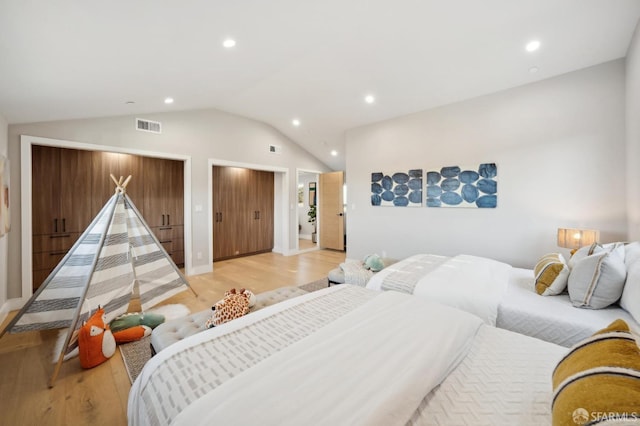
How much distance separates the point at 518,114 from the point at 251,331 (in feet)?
13.9

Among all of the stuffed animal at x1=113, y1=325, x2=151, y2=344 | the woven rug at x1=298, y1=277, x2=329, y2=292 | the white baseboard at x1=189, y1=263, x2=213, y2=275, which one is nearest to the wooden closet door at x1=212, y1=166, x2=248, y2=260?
the white baseboard at x1=189, y1=263, x2=213, y2=275

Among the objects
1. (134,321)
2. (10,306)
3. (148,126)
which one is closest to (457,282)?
(134,321)

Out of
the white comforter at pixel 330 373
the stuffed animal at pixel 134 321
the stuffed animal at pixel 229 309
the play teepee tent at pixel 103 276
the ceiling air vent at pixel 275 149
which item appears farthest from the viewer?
the ceiling air vent at pixel 275 149

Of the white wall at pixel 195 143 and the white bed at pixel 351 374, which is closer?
the white bed at pixel 351 374

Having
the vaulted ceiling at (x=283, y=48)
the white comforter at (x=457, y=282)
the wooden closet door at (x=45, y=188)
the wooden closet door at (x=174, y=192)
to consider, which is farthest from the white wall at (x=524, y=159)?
the wooden closet door at (x=45, y=188)

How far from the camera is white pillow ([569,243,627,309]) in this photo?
166 cm

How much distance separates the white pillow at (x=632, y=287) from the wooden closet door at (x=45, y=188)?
6222 mm

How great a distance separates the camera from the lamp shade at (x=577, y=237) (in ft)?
9.06

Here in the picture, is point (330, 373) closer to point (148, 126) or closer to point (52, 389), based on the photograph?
point (52, 389)

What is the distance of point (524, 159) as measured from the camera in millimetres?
3508

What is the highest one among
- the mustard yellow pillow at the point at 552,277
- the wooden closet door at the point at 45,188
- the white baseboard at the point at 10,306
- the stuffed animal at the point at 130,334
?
the wooden closet door at the point at 45,188

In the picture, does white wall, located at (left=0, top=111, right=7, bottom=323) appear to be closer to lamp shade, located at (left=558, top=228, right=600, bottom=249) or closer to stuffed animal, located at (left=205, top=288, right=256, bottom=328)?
stuffed animal, located at (left=205, top=288, right=256, bottom=328)

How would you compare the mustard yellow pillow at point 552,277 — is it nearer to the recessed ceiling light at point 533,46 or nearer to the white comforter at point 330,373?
the white comforter at point 330,373

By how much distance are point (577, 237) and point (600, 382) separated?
298 cm
